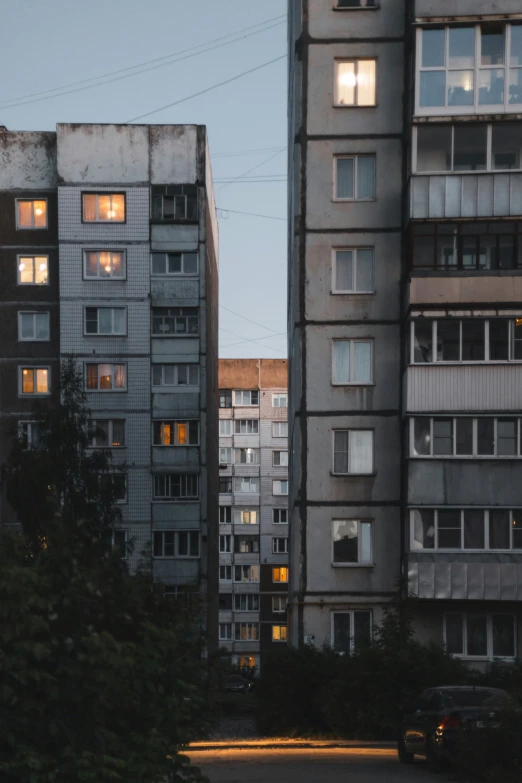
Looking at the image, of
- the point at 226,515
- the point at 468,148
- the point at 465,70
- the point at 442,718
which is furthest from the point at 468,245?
the point at 226,515

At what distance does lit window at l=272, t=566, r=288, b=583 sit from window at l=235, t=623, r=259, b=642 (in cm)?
416

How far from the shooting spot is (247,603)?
4262 inches

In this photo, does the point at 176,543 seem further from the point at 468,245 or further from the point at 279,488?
the point at 279,488

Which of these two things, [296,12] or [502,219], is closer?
[502,219]

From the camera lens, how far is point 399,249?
42.5 metres

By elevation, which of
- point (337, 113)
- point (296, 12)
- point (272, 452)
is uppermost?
point (296, 12)

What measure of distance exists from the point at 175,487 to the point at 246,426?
2219 inches

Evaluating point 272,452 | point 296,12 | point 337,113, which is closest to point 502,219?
point 337,113

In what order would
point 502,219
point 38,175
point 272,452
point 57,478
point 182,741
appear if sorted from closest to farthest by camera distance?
point 182,741
point 502,219
point 57,478
point 38,175
point 272,452

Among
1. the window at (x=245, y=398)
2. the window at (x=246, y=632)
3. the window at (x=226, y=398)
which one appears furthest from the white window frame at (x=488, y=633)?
the window at (x=226, y=398)

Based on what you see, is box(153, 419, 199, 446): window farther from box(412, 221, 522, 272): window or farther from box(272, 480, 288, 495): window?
box(272, 480, 288, 495): window

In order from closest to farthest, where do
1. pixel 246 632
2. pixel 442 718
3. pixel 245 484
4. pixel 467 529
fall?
pixel 442 718 < pixel 467 529 < pixel 246 632 < pixel 245 484

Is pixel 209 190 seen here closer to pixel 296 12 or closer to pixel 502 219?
pixel 296 12

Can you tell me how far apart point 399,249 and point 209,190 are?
24112 mm
